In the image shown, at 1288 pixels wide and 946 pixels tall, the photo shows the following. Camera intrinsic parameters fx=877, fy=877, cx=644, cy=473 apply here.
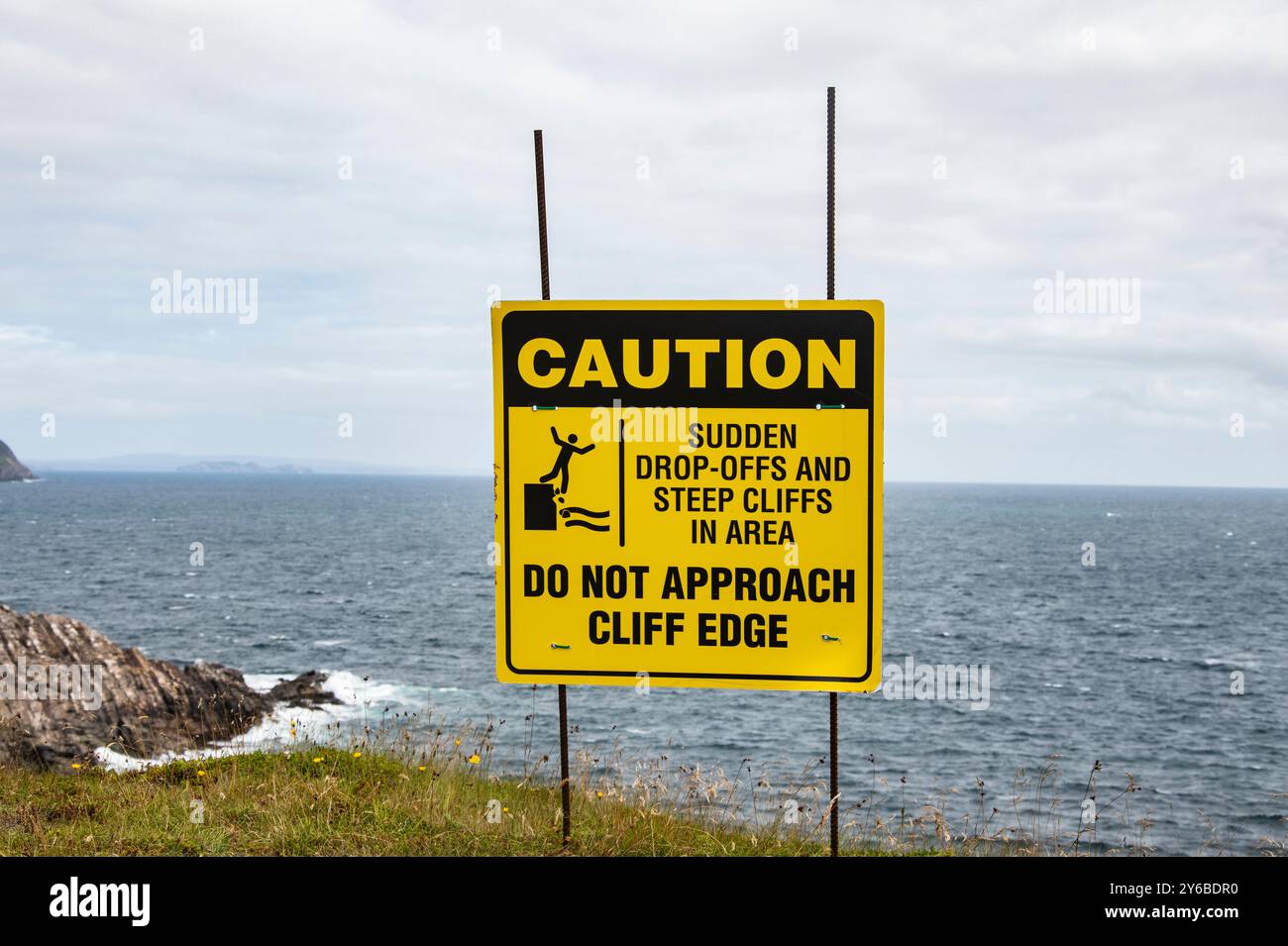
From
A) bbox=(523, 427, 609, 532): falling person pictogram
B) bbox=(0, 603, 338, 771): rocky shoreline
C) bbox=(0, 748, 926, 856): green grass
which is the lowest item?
bbox=(0, 603, 338, 771): rocky shoreline

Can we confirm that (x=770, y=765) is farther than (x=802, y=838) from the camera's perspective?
Yes

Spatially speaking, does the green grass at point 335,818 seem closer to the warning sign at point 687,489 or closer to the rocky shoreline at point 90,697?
the warning sign at point 687,489

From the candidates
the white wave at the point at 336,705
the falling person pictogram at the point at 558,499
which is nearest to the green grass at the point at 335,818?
the falling person pictogram at the point at 558,499

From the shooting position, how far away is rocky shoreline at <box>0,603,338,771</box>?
1797 centimetres

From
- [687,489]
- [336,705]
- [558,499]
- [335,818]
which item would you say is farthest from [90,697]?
[687,489]

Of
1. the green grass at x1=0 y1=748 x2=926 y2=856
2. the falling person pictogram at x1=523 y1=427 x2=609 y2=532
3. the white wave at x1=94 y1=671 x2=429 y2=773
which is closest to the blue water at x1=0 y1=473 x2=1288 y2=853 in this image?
the white wave at x1=94 y1=671 x2=429 y2=773

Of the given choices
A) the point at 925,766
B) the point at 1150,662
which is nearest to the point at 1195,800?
the point at 925,766

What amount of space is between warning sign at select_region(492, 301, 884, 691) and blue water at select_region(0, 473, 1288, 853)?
39.5ft

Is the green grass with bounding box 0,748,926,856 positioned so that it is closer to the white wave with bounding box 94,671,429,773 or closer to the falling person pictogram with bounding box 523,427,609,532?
the falling person pictogram with bounding box 523,427,609,532

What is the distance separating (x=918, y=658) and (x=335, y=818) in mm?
43799

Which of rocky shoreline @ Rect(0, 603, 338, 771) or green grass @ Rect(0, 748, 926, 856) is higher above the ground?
green grass @ Rect(0, 748, 926, 856)
